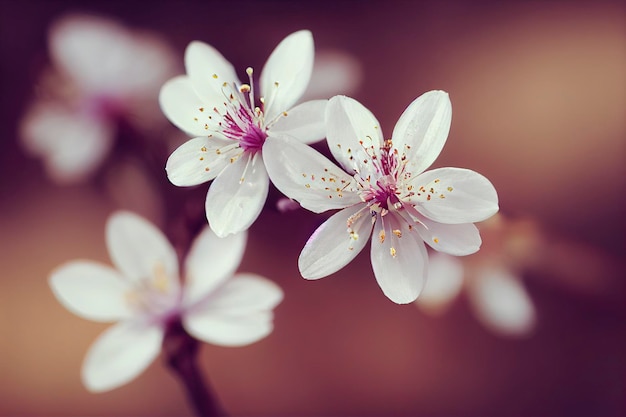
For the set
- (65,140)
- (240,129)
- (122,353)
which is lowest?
(122,353)

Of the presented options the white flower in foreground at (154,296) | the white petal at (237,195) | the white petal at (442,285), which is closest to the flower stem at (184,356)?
the white flower in foreground at (154,296)

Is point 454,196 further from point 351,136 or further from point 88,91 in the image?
point 88,91

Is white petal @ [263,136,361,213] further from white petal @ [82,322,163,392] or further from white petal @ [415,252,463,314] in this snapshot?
white petal @ [415,252,463,314]

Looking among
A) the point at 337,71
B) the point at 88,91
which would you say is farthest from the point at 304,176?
the point at 88,91

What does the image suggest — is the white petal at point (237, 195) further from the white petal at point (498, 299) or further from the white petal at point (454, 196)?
the white petal at point (498, 299)

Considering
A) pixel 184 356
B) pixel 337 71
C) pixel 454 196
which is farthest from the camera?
pixel 337 71

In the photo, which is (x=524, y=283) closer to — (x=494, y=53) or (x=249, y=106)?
(x=494, y=53)
